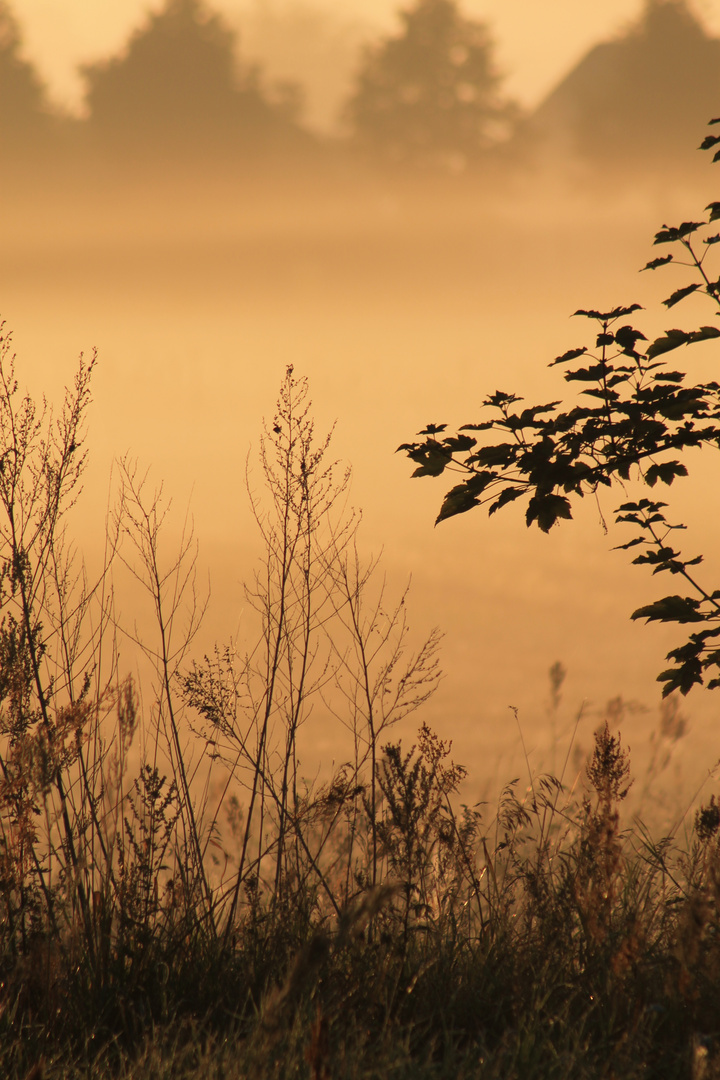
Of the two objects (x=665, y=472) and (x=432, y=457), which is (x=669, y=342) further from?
(x=432, y=457)

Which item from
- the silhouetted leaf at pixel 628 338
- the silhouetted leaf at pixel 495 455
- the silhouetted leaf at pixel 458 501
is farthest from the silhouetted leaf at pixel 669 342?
the silhouetted leaf at pixel 458 501

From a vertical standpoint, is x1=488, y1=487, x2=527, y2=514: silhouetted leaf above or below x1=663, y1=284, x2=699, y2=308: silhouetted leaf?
below


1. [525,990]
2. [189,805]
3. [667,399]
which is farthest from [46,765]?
[667,399]

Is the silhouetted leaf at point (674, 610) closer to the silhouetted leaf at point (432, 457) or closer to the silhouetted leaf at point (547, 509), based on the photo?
the silhouetted leaf at point (547, 509)

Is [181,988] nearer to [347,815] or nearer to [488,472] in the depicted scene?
[347,815]

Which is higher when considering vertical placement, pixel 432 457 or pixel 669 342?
pixel 669 342

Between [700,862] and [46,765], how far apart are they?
2.92 m

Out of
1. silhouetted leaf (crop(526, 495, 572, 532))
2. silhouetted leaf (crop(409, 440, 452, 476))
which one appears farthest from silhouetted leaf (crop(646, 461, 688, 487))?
silhouetted leaf (crop(409, 440, 452, 476))

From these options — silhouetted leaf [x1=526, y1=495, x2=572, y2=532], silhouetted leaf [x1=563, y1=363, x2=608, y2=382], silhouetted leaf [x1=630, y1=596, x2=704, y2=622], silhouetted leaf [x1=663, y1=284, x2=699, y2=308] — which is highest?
silhouetted leaf [x1=663, y1=284, x2=699, y2=308]

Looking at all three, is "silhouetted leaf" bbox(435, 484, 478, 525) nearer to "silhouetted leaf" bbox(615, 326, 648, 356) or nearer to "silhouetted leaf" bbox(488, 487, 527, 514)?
"silhouetted leaf" bbox(488, 487, 527, 514)

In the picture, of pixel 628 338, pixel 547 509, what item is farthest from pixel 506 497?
pixel 628 338

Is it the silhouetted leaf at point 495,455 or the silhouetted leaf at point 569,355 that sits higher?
the silhouetted leaf at point 569,355

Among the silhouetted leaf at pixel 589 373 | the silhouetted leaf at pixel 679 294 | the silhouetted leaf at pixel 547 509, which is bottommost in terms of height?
the silhouetted leaf at pixel 547 509

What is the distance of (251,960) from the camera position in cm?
374
